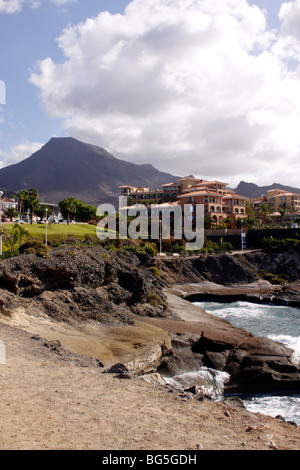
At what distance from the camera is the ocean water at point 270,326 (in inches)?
718

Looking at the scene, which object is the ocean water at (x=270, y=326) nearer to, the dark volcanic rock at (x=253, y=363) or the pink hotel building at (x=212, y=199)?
the dark volcanic rock at (x=253, y=363)

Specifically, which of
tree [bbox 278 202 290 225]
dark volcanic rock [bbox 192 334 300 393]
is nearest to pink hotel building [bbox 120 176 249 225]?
tree [bbox 278 202 290 225]

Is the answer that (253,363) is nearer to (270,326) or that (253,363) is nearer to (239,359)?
(239,359)

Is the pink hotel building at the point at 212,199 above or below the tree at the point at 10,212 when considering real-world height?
above

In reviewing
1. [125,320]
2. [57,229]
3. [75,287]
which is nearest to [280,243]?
[57,229]

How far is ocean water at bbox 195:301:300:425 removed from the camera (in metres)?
18.2

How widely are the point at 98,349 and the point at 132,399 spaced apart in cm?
889

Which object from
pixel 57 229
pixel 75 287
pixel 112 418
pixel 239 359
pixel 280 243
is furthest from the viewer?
pixel 280 243

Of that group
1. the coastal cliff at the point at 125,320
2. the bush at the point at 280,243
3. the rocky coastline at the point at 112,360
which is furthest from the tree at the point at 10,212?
the bush at the point at 280,243

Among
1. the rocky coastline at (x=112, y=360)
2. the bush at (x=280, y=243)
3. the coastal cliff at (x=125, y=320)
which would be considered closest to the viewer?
the rocky coastline at (x=112, y=360)

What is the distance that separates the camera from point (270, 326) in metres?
36.9

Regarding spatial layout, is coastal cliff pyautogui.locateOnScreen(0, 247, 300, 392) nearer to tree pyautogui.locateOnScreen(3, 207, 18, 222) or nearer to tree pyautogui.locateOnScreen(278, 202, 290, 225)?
tree pyautogui.locateOnScreen(3, 207, 18, 222)

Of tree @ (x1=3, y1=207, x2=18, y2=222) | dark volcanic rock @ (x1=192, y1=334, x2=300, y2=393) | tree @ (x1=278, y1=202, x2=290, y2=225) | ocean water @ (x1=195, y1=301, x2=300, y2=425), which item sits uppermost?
tree @ (x1=278, y1=202, x2=290, y2=225)
